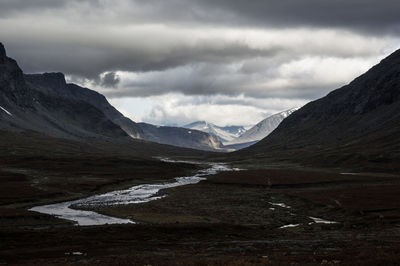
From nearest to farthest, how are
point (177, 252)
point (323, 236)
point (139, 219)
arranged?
point (177, 252), point (323, 236), point (139, 219)

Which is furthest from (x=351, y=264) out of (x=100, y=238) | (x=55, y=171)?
(x=55, y=171)

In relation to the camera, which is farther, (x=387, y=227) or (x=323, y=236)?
(x=387, y=227)

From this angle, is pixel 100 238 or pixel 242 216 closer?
pixel 100 238

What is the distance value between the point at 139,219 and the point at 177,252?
3153 cm

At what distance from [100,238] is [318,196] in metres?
57.0

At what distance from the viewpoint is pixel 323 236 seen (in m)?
56.1

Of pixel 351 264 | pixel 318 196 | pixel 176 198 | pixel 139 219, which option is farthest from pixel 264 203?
pixel 351 264

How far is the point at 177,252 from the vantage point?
149ft

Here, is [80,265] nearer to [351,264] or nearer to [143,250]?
[143,250]

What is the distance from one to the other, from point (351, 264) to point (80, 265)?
20.6 meters

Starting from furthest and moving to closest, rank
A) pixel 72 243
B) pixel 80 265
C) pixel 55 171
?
pixel 55 171 → pixel 72 243 → pixel 80 265

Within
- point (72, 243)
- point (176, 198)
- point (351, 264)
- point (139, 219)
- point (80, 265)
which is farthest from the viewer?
point (176, 198)

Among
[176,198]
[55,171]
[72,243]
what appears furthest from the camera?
[55,171]

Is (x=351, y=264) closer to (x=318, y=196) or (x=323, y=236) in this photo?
(x=323, y=236)
